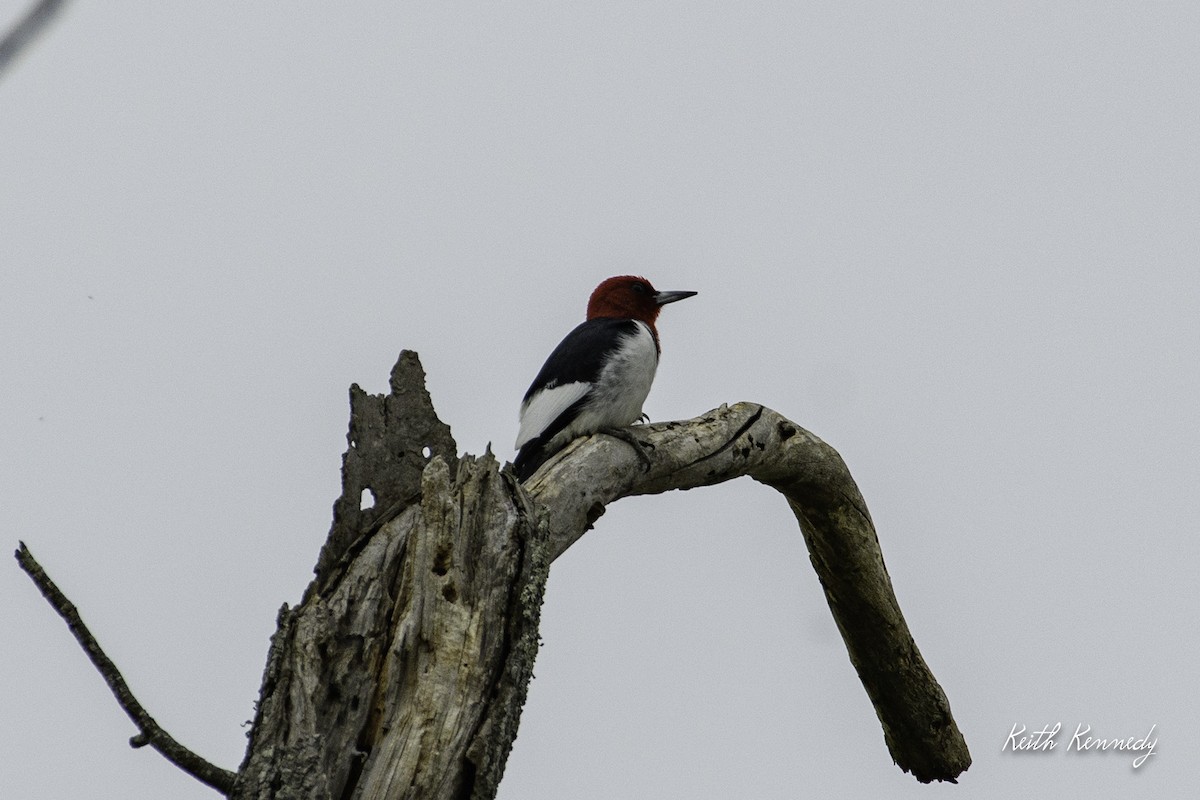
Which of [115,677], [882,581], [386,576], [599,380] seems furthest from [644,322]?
[115,677]

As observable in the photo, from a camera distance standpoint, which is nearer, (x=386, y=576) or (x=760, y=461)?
(x=386, y=576)

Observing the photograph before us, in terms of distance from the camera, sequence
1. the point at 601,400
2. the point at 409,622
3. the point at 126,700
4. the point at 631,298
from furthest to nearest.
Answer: the point at 631,298 → the point at 601,400 → the point at 409,622 → the point at 126,700

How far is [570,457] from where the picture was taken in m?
3.84

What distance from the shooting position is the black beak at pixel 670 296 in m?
5.29

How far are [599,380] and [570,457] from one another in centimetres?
57

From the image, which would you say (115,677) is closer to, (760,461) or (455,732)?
→ (455,732)

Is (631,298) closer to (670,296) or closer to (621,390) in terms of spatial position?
(670,296)

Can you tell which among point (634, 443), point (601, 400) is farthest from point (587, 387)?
point (634, 443)

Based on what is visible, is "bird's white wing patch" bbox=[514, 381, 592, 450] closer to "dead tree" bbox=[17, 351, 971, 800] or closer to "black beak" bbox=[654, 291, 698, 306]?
"dead tree" bbox=[17, 351, 971, 800]

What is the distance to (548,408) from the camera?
434cm

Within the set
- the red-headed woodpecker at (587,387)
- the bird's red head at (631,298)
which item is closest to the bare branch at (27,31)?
the red-headed woodpecker at (587,387)

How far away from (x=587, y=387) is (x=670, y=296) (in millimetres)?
1134

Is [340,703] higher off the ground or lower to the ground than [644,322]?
lower

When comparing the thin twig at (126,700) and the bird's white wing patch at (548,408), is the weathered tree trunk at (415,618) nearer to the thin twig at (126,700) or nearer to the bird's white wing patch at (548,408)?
the thin twig at (126,700)
